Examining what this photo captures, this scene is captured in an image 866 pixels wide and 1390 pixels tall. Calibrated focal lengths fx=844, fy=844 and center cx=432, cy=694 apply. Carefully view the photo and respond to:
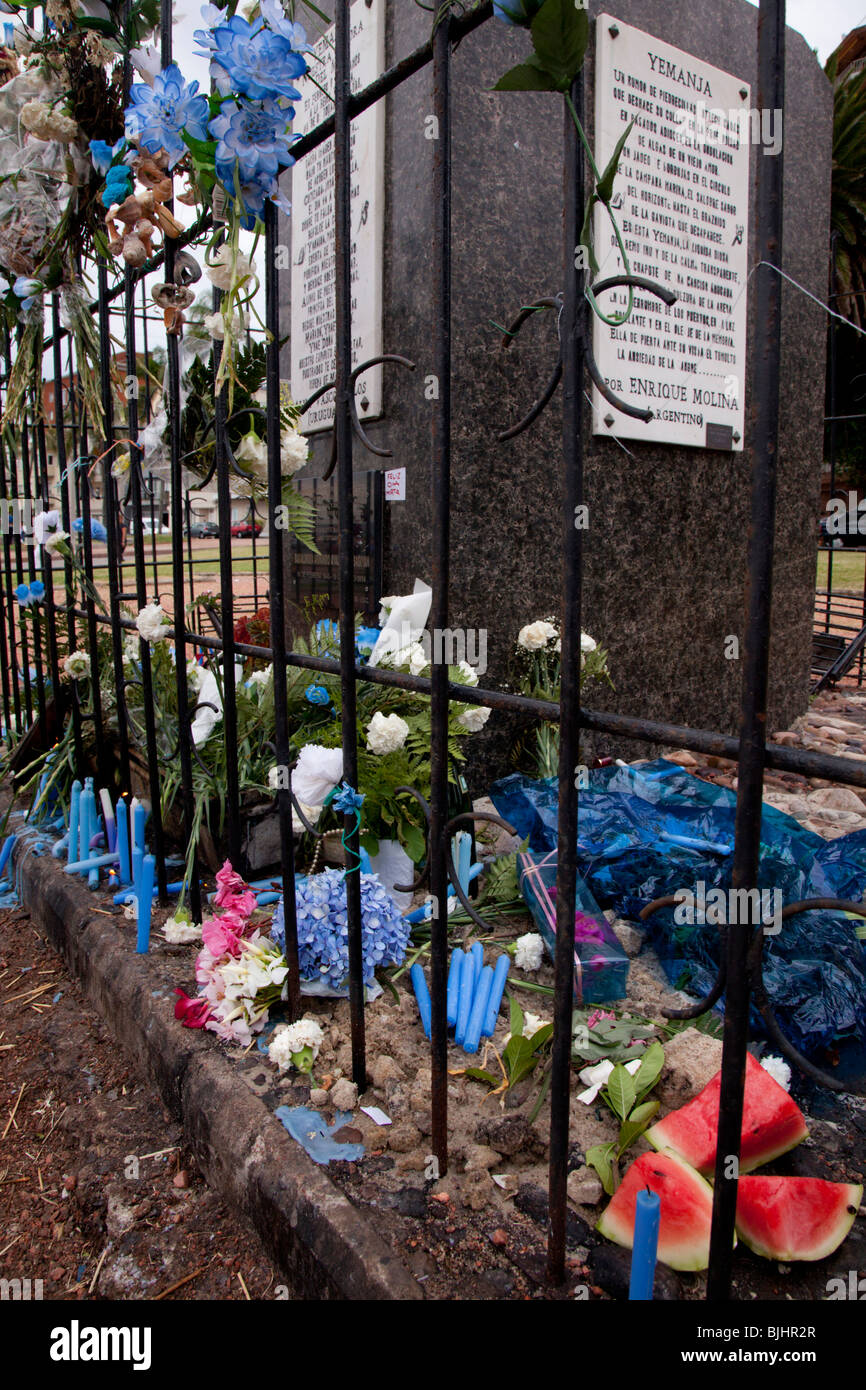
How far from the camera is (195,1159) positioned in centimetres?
161

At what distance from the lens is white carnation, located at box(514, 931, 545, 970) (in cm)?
205

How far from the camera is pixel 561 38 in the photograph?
0.92m

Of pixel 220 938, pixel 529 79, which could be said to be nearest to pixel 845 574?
pixel 220 938

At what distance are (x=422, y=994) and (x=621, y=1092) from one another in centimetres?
53

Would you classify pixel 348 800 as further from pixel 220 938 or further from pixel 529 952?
pixel 529 952

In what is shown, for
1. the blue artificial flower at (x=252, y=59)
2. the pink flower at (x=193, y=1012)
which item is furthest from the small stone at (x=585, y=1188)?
the blue artificial flower at (x=252, y=59)

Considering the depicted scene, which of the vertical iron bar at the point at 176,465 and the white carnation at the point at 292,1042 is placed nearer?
the white carnation at the point at 292,1042

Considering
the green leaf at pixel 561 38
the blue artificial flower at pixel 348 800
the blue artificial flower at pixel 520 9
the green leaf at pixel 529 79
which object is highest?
the blue artificial flower at pixel 520 9

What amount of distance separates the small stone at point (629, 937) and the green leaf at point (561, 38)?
5.96ft

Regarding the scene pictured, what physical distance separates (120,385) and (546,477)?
1738 mm

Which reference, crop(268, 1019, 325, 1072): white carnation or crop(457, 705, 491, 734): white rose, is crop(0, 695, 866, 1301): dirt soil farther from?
crop(457, 705, 491, 734): white rose

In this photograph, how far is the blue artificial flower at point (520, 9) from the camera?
0.95 metres

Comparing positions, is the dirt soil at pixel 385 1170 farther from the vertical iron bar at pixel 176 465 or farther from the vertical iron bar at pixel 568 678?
the vertical iron bar at pixel 176 465

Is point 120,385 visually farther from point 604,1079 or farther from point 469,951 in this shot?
point 604,1079
